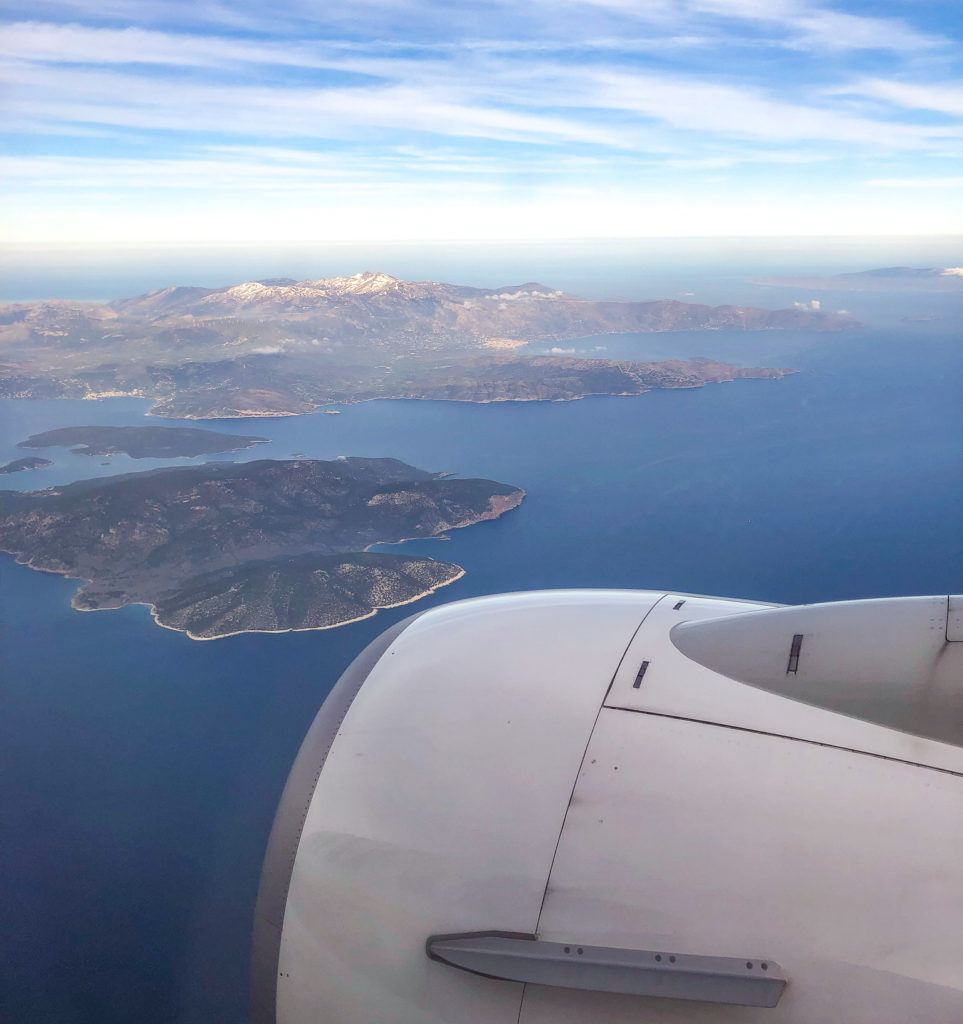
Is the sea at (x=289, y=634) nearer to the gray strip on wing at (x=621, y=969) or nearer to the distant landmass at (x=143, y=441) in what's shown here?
the distant landmass at (x=143, y=441)

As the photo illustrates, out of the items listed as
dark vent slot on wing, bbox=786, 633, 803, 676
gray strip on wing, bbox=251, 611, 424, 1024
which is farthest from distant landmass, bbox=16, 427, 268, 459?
dark vent slot on wing, bbox=786, 633, 803, 676

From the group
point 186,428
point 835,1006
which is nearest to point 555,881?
point 835,1006

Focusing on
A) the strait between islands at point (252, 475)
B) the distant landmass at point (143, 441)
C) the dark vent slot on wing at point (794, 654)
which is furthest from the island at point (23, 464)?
the dark vent slot on wing at point (794, 654)

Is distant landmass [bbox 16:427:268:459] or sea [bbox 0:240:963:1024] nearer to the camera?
sea [bbox 0:240:963:1024]

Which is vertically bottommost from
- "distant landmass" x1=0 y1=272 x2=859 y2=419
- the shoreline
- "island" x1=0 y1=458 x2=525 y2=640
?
the shoreline

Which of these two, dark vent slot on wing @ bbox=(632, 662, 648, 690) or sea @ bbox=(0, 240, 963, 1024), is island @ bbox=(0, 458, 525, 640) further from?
dark vent slot on wing @ bbox=(632, 662, 648, 690)

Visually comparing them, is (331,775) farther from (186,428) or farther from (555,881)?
(186,428)
